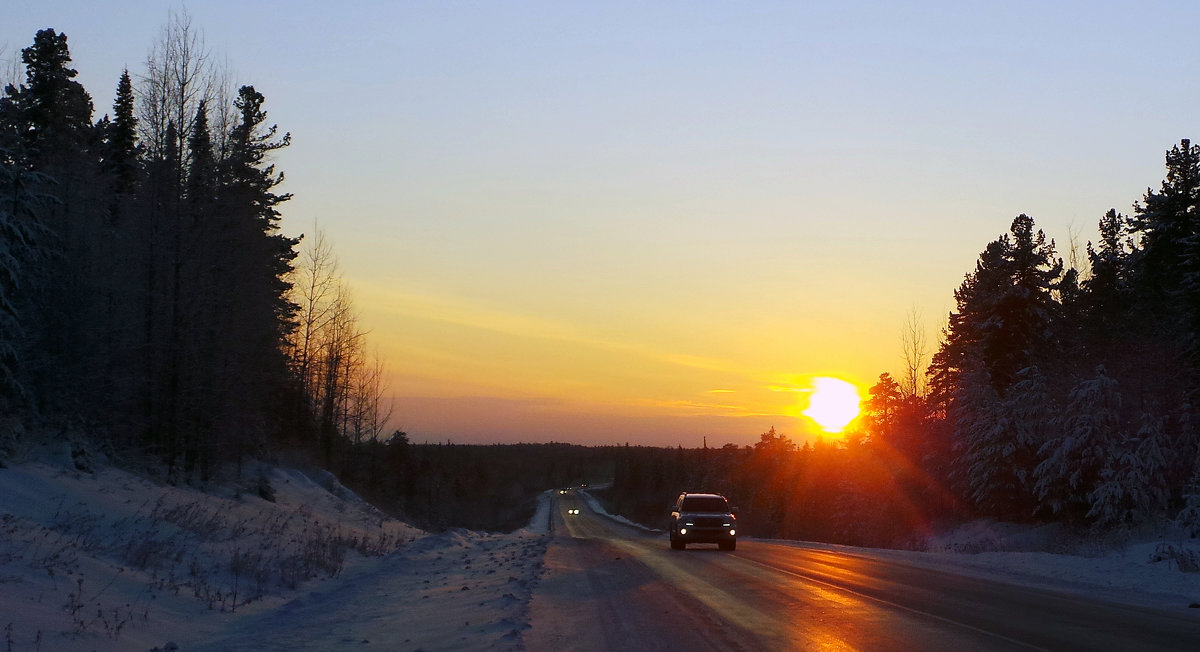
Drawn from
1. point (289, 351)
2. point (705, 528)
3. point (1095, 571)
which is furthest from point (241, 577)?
point (289, 351)

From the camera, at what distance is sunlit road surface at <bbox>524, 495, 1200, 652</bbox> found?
36.2ft

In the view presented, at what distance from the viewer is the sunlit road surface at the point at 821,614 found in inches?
435

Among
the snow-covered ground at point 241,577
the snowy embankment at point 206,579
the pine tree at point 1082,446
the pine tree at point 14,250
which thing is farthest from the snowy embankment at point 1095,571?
the pine tree at point 14,250

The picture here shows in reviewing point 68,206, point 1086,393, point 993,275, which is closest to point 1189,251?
point 1086,393

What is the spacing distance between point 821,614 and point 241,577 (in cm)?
951

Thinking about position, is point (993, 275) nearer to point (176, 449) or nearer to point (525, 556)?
point (525, 556)

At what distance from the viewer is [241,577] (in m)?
15.6

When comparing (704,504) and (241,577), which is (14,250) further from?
(704,504)

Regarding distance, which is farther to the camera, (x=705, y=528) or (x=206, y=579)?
(x=705, y=528)

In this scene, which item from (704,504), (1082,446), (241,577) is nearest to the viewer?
(241,577)

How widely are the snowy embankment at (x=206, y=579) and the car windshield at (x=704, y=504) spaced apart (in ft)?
23.4

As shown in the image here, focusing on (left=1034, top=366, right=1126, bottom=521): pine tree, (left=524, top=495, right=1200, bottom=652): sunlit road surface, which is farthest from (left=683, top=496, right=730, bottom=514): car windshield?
(left=1034, top=366, right=1126, bottom=521): pine tree

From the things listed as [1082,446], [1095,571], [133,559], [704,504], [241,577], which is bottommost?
[241,577]

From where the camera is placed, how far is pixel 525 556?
2423 cm
